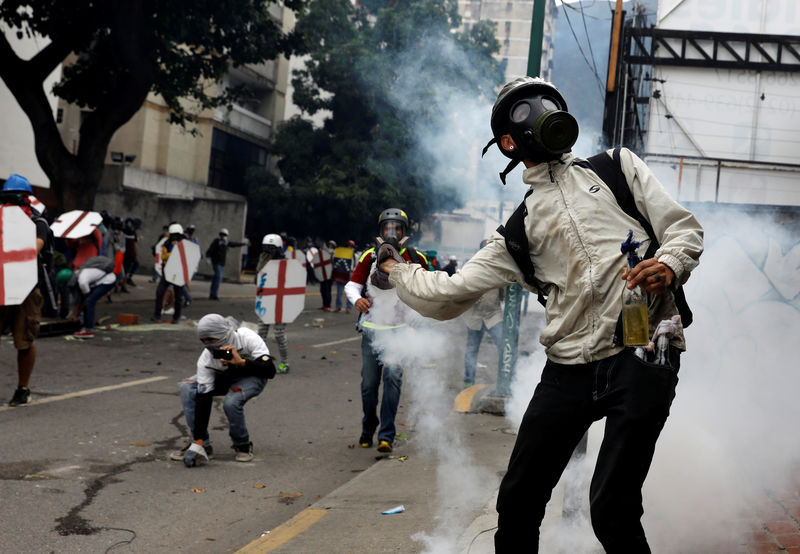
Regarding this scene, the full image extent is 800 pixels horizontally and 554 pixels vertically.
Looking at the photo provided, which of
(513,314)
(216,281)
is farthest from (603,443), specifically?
(216,281)

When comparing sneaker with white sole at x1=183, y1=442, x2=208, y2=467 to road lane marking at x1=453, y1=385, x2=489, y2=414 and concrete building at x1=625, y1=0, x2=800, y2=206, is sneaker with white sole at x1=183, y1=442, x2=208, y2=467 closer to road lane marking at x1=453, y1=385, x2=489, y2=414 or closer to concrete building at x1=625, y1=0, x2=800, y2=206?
road lane marking at x1=453, y1=385, x2=489, y2=414

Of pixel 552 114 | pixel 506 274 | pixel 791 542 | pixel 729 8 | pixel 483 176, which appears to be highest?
pixel 729 8

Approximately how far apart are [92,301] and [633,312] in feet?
35.6

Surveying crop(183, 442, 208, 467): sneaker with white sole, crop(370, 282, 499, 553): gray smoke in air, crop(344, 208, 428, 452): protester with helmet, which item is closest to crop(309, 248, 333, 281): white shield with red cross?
crop(370, 282, 499, 553): gray smoke in air

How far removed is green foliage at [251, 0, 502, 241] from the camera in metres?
31.1

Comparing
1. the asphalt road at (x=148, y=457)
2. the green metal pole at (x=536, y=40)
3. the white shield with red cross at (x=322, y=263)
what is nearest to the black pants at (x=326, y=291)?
the white shield with red cross at (x=322, y=263)

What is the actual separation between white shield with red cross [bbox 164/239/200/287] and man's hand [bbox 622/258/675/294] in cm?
1275

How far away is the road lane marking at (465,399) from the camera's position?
7.73 metres

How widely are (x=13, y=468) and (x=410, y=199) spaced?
28161 millimetres

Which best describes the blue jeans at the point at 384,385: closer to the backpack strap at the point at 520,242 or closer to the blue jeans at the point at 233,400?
the blue jeans at the point at 233,400

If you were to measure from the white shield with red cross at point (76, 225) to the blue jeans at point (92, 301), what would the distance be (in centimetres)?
97

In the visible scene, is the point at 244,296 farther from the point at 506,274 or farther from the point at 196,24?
the point at 506,274

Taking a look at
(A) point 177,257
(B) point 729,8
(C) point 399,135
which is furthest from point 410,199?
(B) point 729,8

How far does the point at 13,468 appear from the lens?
214 inches
